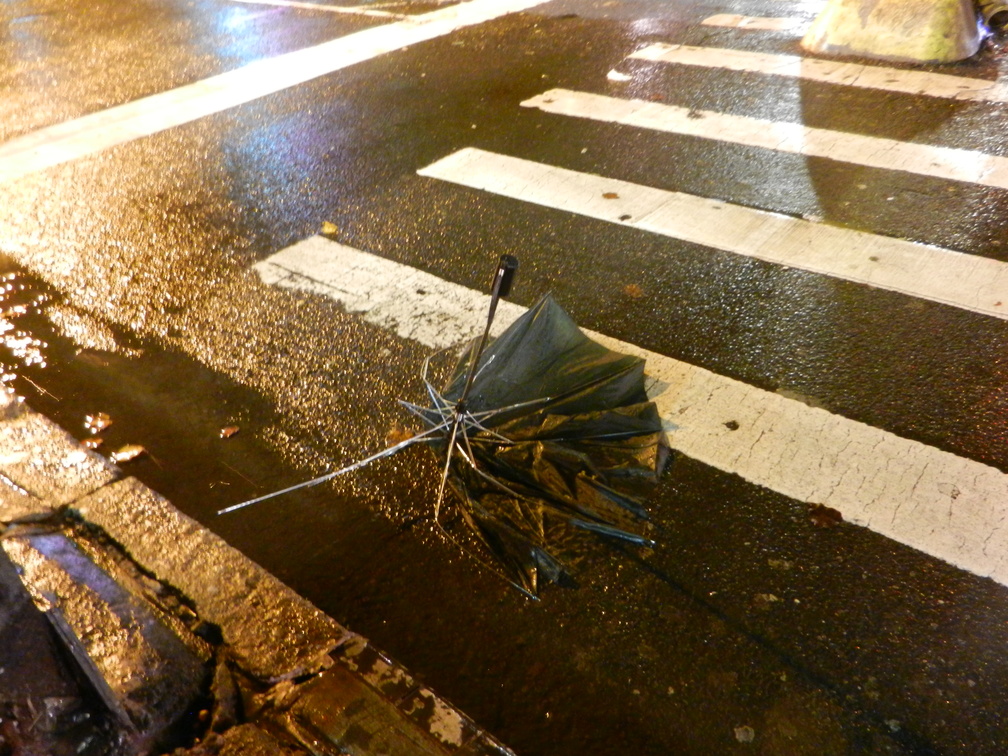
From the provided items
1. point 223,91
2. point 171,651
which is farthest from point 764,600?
point 223,91

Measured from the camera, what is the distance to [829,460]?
3443 mm

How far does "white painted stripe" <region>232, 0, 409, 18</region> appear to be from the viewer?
10.5m

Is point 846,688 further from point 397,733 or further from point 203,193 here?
point 203,193

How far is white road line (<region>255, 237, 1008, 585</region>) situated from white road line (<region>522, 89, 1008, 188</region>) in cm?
283

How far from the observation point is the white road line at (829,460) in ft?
10.2

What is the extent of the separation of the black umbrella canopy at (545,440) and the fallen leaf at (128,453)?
56.8 inches

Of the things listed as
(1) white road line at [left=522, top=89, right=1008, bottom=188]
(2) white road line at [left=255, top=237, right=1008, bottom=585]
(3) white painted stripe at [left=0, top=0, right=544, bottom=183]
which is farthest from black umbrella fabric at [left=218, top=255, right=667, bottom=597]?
(3) white painted stripe at [left=0, top=0, right=544, bottom=183]

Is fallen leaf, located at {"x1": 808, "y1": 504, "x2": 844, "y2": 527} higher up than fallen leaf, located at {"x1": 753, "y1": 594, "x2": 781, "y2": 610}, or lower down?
higher up

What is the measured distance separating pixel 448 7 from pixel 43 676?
10.0 m

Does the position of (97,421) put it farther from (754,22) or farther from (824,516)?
(754,22)

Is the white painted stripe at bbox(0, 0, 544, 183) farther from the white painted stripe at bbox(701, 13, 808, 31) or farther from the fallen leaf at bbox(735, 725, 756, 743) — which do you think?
the fallen leaf at bbox(735, 725, 756, 743)

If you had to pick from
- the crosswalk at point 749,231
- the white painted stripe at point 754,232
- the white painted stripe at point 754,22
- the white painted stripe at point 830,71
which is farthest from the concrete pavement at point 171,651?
the white painted stripe at point 754,22

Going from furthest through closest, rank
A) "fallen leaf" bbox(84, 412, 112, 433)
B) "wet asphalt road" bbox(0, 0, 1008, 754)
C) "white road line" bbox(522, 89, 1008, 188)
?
"white road line" bbox(522, 89, 1008, 188) < "fallen leaf" bbox(84, 412, 112, 433) < "wet asphalt road" bbox(0, 0, 1008, 754)

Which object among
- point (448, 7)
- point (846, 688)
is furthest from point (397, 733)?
point (448, 7)
